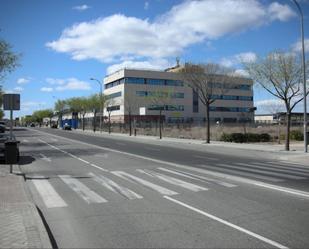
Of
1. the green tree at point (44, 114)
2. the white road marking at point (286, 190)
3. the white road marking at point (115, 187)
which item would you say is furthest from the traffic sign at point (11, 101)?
the green tree at point (44, 114)

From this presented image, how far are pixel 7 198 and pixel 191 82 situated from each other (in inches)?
1335

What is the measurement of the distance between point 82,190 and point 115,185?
1.14m

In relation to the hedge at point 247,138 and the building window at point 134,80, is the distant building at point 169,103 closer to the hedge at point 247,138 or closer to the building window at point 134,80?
the building window at point 134,80

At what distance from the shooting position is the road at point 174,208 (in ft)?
21.4

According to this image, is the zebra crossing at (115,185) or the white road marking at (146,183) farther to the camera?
the white road marking at (146,183)

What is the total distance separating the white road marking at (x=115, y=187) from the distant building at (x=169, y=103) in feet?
268

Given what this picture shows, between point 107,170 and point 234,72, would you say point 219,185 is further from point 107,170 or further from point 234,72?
point 234,72

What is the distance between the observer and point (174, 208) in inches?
345

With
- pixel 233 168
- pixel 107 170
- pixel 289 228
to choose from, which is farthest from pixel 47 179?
pixel 289 228

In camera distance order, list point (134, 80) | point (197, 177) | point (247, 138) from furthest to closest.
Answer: point (134, 80), point (247, 138), point (197, 177)

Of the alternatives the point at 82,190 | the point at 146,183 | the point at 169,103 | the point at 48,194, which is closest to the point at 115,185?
the point at 146,183

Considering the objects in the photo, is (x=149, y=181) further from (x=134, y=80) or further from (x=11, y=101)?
(x=134, y=80)

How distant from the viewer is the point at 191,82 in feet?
138

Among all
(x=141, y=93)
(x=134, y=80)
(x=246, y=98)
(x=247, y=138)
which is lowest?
(x=247, y=138)
